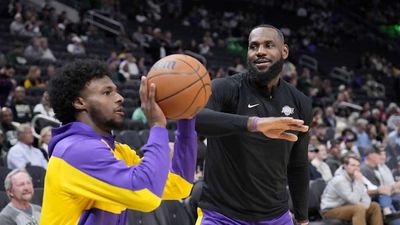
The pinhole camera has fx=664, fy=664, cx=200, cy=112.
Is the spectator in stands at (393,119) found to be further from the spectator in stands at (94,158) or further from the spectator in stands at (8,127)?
the spectator in stands at (94,158)

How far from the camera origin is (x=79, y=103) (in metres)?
2.26

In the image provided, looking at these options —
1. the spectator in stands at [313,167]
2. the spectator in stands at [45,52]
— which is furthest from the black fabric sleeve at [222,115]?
the spectator in stands at [45,52]

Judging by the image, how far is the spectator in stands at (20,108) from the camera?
9.22m

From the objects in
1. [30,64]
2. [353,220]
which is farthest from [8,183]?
[30,64]

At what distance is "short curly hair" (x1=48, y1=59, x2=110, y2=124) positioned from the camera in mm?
2258

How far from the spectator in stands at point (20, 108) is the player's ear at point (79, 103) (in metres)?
7.21

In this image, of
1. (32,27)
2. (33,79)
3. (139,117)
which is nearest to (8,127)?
(33,79)

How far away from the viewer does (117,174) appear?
209 cm

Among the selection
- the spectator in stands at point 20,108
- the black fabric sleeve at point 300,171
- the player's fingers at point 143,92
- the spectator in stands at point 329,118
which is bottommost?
the spectator in stands at point 329,118

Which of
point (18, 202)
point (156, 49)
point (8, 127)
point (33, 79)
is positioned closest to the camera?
point (18, 202)

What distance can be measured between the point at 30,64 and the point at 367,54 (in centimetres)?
1389

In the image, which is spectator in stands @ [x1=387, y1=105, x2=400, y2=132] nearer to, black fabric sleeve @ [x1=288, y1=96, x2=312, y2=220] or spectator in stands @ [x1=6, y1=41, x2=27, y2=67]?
spectator in stands @ [x1=6, y1=41, x2=27, y2=67]

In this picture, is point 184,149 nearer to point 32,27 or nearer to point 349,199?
point 349,199

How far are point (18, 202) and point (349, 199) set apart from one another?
3671mm
